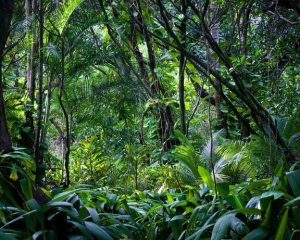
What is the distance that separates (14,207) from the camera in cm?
239

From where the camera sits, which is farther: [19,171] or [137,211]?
[137,211]

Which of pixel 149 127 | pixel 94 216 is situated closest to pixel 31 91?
pixel 149 127

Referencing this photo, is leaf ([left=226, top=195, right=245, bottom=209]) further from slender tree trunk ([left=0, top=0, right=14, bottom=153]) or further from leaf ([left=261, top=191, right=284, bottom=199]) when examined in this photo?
slender tree trunk ([left=0, top=0, right=14, bottom=153])

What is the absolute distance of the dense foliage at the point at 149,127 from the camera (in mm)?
2348

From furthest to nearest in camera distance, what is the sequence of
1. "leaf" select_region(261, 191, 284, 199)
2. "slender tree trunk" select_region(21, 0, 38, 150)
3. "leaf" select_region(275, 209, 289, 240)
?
"slender tree trunk" select_region(21, 0, 38, 150) → "leaf" select_region(261, 191, 284, 199) → "leaf" select_region(275, 209, 289, 240)

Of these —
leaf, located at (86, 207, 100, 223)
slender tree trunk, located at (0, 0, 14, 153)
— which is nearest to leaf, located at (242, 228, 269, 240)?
leaf, located at (86, 207, 100, 223)

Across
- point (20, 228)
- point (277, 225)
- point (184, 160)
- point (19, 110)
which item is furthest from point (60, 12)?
point (277, 225)

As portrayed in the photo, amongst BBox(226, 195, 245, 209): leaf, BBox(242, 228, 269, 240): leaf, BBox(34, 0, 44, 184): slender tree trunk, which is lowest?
BBox(242, 228, 269, 240): leaf

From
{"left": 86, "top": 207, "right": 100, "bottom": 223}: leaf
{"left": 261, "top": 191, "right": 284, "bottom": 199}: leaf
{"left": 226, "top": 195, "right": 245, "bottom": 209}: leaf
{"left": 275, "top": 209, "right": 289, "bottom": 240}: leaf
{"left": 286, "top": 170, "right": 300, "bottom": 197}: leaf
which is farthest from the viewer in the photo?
{"left": 86, "top": 207, "right": 100, "bottom": 223}: leaf

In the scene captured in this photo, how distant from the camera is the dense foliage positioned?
2.35m

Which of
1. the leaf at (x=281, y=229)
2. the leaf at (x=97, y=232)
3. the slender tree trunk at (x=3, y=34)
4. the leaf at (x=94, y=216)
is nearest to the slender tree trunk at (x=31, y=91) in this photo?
the slender tree trunk at (x=3, y=34)

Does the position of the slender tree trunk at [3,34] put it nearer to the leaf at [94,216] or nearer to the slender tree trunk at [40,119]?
the leaf at [94,216]

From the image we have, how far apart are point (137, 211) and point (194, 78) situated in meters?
2.79

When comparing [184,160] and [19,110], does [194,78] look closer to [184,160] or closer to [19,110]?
[184,160]
